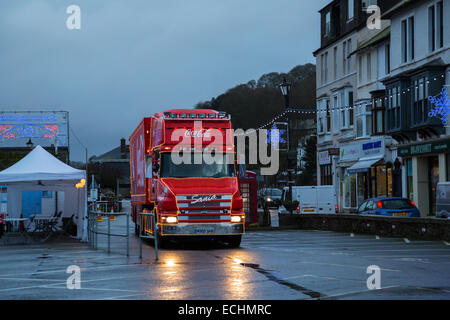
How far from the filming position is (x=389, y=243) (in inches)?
928

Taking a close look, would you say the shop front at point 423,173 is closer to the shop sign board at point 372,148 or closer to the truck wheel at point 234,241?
the shop sign board at point 372,148

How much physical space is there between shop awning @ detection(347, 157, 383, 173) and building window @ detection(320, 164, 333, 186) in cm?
632

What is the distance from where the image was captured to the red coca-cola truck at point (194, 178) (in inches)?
819

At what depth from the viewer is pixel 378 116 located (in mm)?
42406

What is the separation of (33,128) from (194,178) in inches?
1766

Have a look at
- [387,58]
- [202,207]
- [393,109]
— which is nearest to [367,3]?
[387,58]

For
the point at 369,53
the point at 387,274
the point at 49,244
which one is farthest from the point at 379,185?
the point at 387,274

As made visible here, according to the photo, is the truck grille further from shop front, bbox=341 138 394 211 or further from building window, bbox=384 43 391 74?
building window, bbox=384 43 391 74

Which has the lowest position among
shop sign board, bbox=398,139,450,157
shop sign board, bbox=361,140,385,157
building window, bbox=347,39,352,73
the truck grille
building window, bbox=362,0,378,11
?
the truck grille

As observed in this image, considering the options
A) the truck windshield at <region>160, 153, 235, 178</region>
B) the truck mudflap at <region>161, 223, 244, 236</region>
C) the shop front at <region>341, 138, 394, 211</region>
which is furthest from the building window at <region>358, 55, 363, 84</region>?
the truck mudflap at <region>161, 223, 244, 236</region>

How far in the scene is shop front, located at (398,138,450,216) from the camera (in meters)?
36.3
